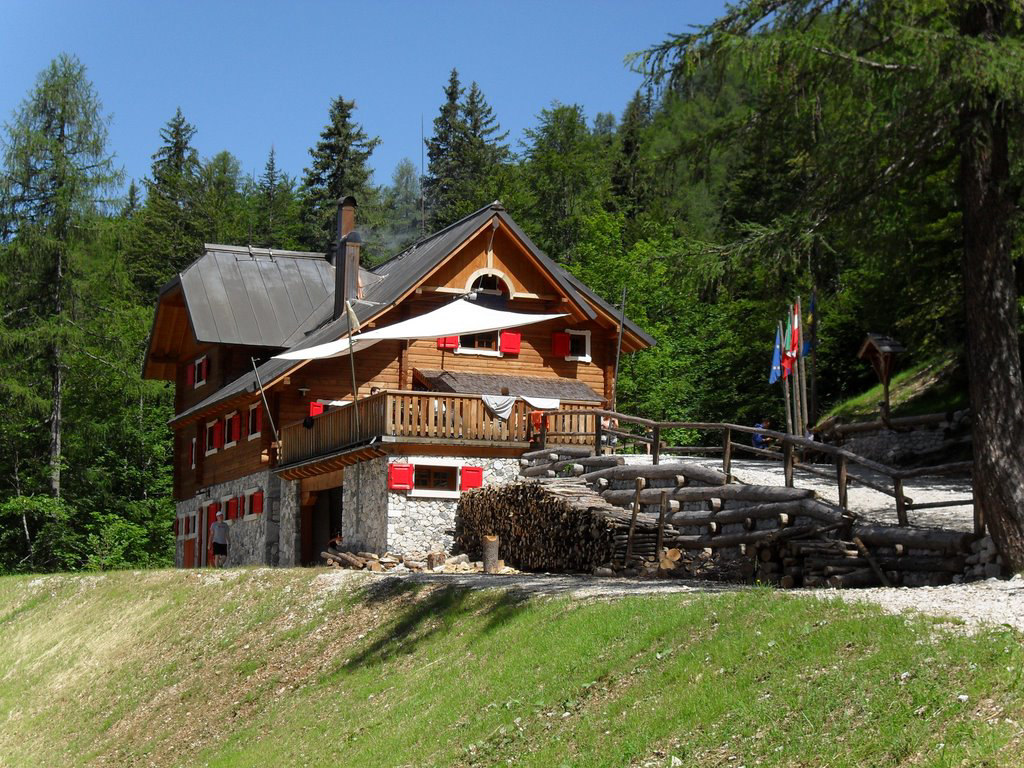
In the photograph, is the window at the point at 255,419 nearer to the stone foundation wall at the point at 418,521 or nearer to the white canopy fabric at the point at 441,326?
the white canopy fabric at the point at 441,326

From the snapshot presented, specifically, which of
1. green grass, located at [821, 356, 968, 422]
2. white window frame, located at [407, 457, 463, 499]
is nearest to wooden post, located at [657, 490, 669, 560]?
white window frame, located at [407, 457, 463, 499]

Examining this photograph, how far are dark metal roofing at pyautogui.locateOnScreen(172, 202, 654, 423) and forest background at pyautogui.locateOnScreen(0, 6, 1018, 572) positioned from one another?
140 inches

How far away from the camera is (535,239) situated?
62438 mm

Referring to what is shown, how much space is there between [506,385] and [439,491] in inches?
189

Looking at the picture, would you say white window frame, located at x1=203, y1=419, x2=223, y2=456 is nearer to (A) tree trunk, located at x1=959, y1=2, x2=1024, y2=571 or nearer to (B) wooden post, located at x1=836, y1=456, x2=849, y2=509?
(B) wooden post, located at x1=836, y1=456, x2=849, y2=509

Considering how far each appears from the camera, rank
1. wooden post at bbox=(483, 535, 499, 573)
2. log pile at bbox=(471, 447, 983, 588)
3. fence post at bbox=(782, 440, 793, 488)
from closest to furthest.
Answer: log pile at bbox=(471, 447, 983, 588) < fence post at bbox=(782, 440, 793, 488) < wooden post at bbox=(483, 535, 499, 573)

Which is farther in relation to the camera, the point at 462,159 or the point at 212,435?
the point at 462,159

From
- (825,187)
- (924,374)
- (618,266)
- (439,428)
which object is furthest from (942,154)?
(618,266)

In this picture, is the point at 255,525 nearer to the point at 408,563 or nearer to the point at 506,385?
the point at 506,385

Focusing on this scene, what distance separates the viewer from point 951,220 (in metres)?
25.9

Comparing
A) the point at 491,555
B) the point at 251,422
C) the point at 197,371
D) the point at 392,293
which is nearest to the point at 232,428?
the point at 251,422

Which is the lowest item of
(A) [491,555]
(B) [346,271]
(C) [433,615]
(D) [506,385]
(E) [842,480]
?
(C) [433,615]

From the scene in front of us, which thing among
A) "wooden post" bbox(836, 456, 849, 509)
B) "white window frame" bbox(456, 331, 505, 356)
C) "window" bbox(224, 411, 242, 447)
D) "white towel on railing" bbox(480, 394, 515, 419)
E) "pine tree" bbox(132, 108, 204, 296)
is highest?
"pine tree" bbox(132, 108, 204, 296)

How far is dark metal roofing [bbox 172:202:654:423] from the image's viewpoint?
1196 inches
